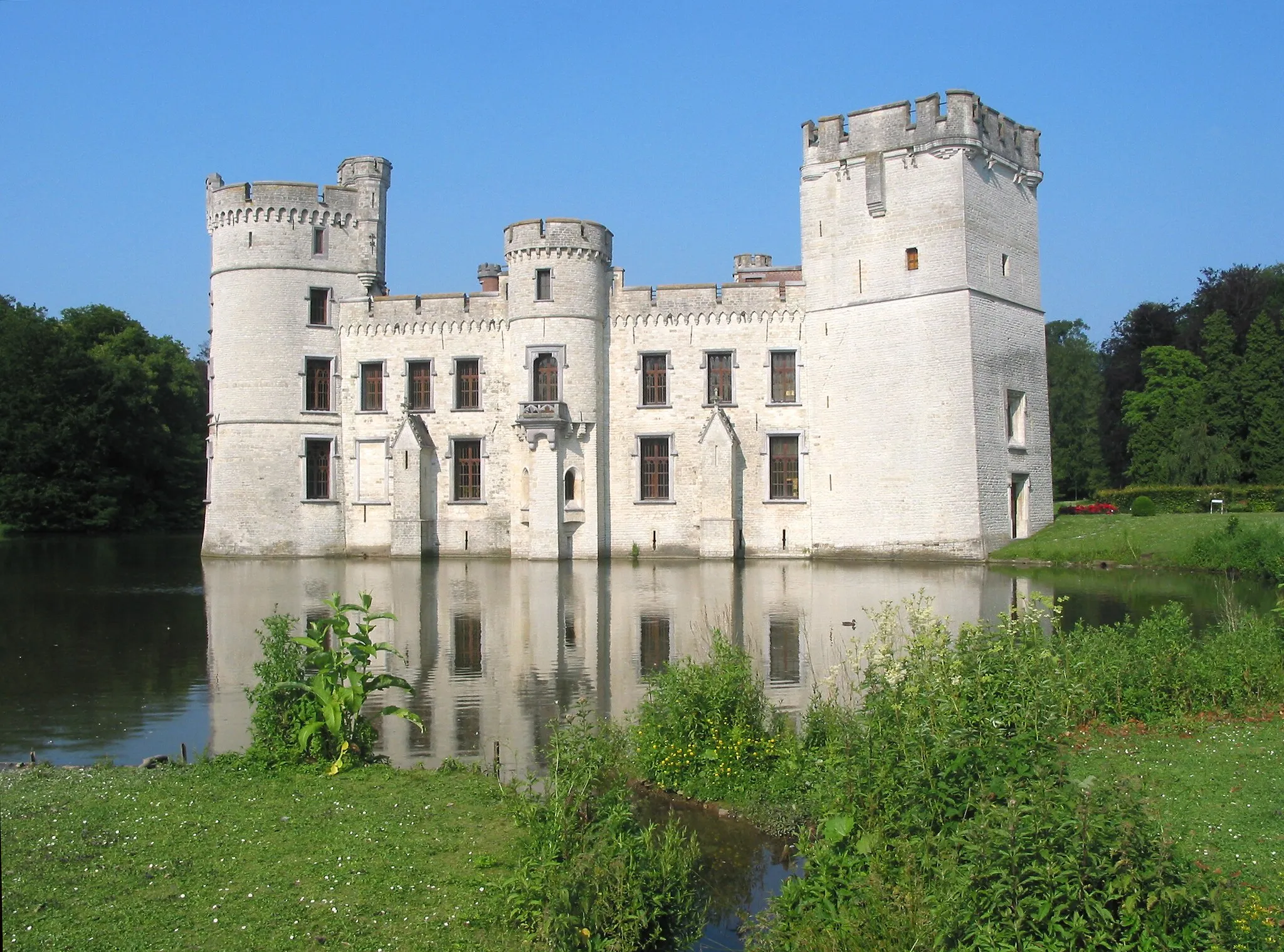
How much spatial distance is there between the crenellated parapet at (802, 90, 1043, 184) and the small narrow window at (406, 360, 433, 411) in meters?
12.8

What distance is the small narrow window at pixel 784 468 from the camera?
103ft

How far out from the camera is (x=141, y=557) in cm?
3384

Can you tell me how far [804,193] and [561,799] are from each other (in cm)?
2729

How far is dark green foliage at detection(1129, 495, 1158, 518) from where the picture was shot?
3141 cm

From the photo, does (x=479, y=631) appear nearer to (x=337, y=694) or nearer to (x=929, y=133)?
(x=337, y=694)

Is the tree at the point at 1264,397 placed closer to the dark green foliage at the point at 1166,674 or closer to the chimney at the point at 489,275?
the chimney at the point at 489,275

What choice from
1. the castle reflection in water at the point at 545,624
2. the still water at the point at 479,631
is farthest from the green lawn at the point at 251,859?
the castle reflection in water at the point at 545,624

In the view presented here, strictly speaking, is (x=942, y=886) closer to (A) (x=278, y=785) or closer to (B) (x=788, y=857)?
(B) (x=788, y=857)

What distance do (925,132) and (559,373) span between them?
11857mm

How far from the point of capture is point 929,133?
28.8 metres

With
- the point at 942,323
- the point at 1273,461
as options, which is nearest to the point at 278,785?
the point at 942,323

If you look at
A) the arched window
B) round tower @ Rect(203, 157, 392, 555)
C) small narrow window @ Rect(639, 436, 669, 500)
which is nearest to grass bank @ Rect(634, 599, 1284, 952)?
small narrow window @ Rect(639, 436, 669, 500)

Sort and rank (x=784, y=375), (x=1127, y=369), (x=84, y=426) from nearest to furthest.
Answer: (x=784, y=375) < (x=84, y=426) < (x=1127, y=369)

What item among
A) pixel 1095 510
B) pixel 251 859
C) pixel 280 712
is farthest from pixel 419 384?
pixel 251 859
